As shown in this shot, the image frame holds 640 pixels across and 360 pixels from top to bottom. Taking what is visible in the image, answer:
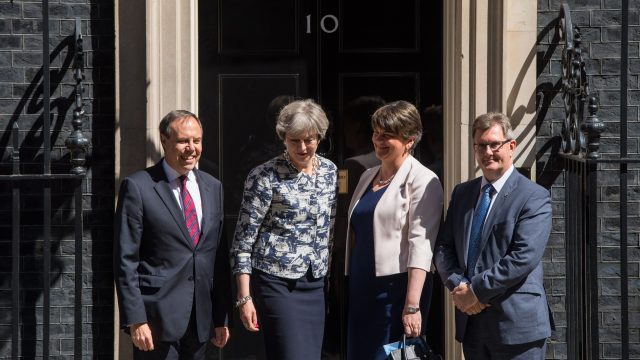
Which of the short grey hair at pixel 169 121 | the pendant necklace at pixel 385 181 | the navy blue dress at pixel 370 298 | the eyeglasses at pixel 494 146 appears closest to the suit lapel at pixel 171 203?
the short grey hair at pixel 169 121

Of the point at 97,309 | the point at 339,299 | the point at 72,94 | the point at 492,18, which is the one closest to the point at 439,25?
the point at 492,18

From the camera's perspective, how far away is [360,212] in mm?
4945

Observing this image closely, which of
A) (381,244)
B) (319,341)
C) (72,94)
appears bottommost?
(319,341)

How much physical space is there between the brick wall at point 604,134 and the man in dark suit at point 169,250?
2202 mm

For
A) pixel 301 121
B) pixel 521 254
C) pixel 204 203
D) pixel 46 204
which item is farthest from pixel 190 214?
pixel 521 254

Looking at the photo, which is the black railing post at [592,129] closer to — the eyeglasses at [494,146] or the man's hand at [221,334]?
the eyeglasses at [494,146]

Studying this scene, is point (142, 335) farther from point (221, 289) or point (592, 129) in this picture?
point (592, 129)

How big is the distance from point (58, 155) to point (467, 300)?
2744mm

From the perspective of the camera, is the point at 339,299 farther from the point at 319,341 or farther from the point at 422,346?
the point at 422,346

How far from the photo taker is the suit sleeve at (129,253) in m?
4.66

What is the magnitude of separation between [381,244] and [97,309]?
6.89ft

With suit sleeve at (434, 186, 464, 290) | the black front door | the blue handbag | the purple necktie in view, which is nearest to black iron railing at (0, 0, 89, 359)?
A: the purple necktie

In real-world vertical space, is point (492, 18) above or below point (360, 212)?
above

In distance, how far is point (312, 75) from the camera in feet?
20.9
